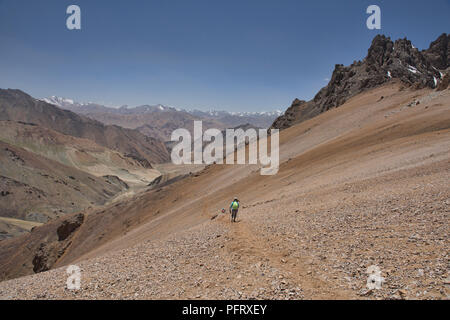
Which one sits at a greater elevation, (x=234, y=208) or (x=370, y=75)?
(x=370, y=75)

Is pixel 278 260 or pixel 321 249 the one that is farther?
pixel 321 249

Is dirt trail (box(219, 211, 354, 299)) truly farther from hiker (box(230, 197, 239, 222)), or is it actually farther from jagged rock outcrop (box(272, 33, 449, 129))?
jagged rock outcrop (box(272, 33, 449, 129))

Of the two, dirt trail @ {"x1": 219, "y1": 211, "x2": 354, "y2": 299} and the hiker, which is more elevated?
the hiker

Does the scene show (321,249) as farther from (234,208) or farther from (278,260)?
(234,208)

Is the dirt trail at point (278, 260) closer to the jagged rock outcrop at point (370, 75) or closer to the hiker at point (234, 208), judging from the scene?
the hiker at point (234, 208)

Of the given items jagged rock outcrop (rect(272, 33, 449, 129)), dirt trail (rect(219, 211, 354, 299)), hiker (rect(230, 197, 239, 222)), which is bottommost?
dirt trail (rect(219, 211, 354, 299))

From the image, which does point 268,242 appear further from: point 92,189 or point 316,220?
point 92,189

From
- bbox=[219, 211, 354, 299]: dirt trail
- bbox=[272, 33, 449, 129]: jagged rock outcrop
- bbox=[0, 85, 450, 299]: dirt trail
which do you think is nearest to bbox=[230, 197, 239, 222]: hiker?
bbox=[0, 85, 450, 299]: dirt trail

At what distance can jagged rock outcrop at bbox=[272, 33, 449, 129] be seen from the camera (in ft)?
189

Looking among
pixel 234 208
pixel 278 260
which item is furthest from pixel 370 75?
pixel 278 260

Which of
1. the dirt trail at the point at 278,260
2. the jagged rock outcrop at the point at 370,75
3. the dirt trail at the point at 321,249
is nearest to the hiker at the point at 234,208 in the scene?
the dirt trail at the point at 321,249

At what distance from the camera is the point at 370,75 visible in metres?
59.1

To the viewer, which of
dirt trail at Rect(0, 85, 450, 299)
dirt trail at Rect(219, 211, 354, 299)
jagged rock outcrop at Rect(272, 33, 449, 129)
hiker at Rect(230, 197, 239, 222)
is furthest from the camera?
jagged rock outcrop at Rect(272, 33, 449, 129)

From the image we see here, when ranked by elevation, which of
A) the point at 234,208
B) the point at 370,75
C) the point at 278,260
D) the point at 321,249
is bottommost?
the point at 278,260
